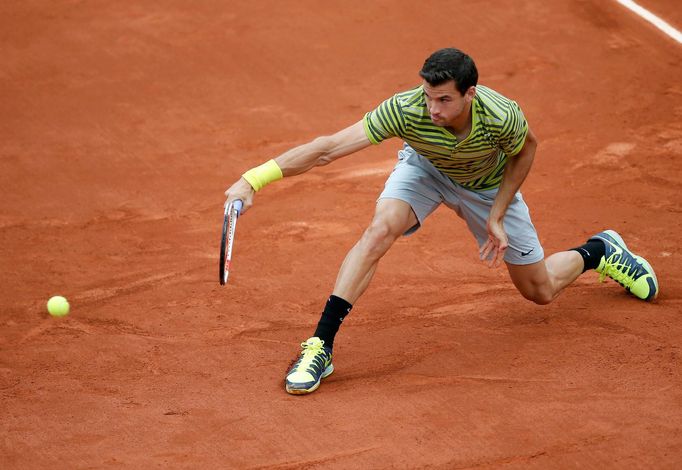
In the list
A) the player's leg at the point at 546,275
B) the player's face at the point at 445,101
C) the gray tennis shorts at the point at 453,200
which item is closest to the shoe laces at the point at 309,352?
the gray tennis shorts at the point at 453,200

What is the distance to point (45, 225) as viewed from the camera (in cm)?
832

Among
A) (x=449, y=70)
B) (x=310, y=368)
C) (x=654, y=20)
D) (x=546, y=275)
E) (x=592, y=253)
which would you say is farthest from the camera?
(x=654, y=20)

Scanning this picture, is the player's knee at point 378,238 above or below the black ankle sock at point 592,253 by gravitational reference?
above

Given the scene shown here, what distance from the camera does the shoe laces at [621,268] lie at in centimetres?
674

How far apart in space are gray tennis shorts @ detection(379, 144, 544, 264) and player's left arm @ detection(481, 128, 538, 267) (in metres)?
0.21

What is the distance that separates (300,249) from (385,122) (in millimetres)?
2442

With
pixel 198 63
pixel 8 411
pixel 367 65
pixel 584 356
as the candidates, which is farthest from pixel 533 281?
pixel 198 63

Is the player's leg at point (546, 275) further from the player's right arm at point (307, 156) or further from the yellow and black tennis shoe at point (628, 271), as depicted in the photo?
the player's right arm at point (307, 156)

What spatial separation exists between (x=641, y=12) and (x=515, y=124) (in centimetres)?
727

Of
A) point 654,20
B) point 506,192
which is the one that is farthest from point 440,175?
point 654,20

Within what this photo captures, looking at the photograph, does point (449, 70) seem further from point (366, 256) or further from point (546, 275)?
point (546, 275)

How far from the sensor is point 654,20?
467 inches

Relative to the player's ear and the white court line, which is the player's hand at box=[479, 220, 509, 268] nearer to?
the player's ear

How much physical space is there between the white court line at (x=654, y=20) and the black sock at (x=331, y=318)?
720cm
